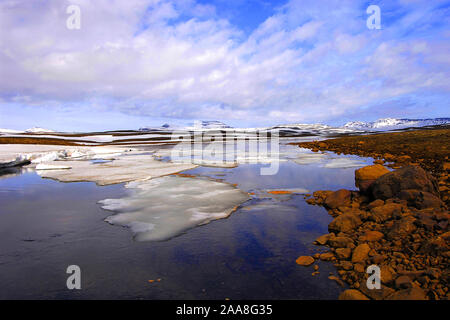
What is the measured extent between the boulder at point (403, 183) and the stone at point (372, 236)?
2108 mm

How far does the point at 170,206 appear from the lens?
7.27 meters

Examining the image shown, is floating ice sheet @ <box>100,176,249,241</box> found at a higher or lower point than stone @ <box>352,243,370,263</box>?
higher

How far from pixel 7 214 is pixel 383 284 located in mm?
8872

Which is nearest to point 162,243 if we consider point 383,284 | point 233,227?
point 233,227

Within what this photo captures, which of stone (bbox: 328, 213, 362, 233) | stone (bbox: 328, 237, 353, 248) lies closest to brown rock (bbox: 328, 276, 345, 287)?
stone (bbox: 328, 237, 353, 248)

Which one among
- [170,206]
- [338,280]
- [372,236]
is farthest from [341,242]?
[170,206]

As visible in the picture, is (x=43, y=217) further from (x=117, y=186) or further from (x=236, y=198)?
(x=236, y=198)

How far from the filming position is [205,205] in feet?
24.3

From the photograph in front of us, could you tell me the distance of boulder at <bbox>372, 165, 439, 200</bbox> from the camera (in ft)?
20.9

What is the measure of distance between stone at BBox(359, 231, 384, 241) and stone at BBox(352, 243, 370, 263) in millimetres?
344

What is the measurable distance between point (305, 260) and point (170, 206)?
13.7ft

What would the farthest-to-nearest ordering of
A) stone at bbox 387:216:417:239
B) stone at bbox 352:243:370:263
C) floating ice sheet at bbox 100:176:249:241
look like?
1. floating ice sheet at bbox 100:176:249:241
2. stone at bbox 387:216:417:239
3. stone at bbox 352:243:370:263

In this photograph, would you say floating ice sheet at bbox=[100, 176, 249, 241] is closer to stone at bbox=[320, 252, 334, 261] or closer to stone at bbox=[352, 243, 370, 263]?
stone at bbox=[320, 252, 334, 261]

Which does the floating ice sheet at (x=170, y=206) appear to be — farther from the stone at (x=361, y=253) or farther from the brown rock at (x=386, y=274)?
the brown rock at (x=386, y=274)
